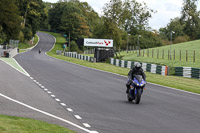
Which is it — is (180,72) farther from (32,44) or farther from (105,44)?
(32,44)

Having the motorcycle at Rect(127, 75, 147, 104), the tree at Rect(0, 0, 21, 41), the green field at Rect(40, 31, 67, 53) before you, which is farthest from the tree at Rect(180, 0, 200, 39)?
the motorcycle at Rect(127, 75, 147, 104)

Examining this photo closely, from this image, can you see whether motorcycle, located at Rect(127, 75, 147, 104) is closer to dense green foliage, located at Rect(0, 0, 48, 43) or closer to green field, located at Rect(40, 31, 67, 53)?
dense green foliage, located at Rect(0, 0, 48, 43)

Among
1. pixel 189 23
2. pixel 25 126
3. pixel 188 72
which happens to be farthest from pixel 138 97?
pixel 189 23

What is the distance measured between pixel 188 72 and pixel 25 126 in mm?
26862

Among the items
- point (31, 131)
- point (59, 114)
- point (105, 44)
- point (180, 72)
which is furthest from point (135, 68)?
point (105, 44)

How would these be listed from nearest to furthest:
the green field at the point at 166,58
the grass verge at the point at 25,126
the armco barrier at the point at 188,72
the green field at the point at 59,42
Result: the grass verge at the point at 25,126 → the armco barrier at the point at 188,72 → the green field at the point at 166,58 → the green field at the point at 59,42

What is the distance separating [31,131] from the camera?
8047mm

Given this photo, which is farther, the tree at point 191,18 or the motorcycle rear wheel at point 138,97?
the tree at point 191,18

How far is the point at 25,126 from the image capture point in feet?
28.1

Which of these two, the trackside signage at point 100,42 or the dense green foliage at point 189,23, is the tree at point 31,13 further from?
the trackside signage at point 100,42

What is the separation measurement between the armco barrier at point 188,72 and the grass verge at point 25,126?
24.8 m

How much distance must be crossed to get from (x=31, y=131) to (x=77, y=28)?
127 meters

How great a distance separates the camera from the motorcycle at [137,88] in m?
14.3

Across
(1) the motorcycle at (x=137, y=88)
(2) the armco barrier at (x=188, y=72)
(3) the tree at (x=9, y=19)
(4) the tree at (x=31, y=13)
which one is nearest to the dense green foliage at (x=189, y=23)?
(4) the tree at (x=31, y=13)
